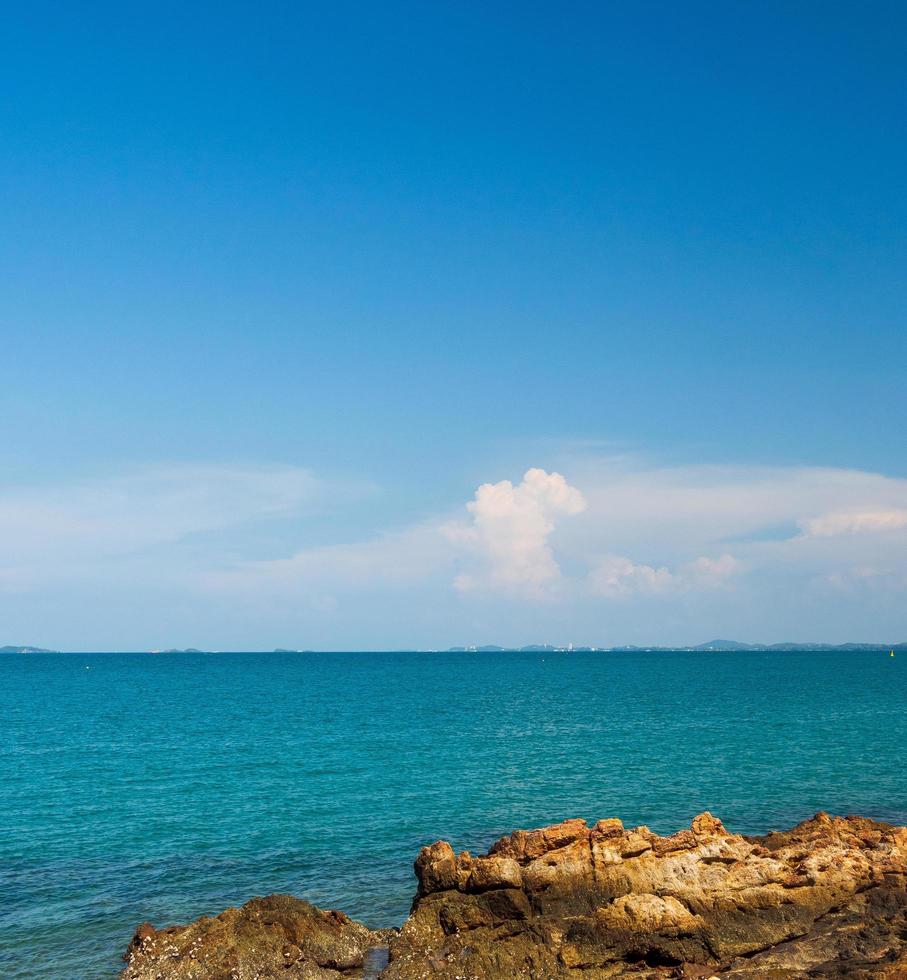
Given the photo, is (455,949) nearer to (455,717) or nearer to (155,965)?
(155,965)

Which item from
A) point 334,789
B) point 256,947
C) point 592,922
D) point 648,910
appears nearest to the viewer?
point 648,910

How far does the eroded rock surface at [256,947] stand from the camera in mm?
23078

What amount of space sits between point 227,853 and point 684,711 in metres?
76.3

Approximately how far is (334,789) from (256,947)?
1074 inches

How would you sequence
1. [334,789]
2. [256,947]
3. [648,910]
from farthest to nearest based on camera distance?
[334,789]
[256,947]
[648,910]

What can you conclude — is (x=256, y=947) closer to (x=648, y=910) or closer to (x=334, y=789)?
(x=648, y=910)

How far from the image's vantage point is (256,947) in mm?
23516

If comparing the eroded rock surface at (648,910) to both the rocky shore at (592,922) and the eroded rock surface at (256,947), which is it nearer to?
the rocky shore at (592,922)

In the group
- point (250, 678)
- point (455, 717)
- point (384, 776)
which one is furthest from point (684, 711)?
point (250, 678)

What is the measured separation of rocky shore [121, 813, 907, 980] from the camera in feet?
72.5

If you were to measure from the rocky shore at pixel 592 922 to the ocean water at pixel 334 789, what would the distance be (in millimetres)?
3465

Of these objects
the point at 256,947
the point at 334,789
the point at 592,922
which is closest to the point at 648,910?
the point at 592,922

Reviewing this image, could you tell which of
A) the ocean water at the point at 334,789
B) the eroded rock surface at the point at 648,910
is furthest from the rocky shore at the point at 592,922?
the ocean water at the point at 334,789

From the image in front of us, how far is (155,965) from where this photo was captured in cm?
2330
